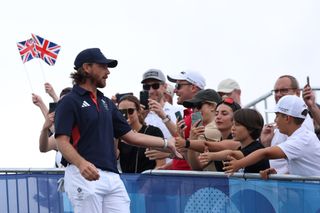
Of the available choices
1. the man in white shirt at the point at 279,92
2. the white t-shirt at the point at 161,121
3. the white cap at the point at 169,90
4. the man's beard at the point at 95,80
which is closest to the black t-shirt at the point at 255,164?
the man in white shirt at the point at 279,92

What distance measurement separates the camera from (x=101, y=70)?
848 cm

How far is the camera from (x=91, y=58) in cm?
844

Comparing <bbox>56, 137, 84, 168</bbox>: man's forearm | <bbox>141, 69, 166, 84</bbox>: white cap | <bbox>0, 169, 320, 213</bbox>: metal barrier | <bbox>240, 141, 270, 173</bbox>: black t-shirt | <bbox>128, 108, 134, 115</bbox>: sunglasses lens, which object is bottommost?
<bbox>0, 169, 320, 213</bbox>: metal barrier

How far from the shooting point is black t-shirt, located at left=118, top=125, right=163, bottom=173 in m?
9.86

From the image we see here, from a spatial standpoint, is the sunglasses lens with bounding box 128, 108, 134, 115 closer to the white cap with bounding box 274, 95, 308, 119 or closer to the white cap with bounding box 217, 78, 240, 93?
the white cap with bounding box 217, 78, 240, 93

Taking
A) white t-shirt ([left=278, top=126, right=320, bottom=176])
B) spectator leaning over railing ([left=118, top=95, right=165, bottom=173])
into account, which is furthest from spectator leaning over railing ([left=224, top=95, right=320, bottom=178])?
spectator leaning over railing ([left=118, top=95, right=165, bottom=173])

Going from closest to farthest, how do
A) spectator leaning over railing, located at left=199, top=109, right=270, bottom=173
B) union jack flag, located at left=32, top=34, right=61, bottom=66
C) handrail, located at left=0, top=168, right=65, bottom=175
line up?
spectator leaning over railing, located at left=199, top=109, right=270, bottom=173 < handrail, located at left=0, top=168, right=65, bottom=175 < union jack flag, located at left=32, top=34, right=61, bottom=66

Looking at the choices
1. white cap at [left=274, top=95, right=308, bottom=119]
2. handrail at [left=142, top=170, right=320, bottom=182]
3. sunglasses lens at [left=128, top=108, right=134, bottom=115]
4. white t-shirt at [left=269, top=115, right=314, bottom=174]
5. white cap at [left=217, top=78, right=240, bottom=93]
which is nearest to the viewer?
handrail at [left=142, top=170, right=320, bottom=182]

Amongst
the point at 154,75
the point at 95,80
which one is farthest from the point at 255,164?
the point at 154,75

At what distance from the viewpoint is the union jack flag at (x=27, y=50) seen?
13016 millimetres

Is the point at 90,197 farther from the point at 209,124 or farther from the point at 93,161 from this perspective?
the point at 209,124

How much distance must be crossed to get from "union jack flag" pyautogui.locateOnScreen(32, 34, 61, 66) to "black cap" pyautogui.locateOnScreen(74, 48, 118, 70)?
4401mm

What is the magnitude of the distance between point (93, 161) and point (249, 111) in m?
1.52

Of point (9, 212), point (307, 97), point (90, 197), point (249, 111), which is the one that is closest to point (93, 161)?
point (90, 197)
